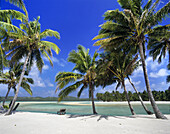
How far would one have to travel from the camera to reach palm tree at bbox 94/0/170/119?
6977 mm

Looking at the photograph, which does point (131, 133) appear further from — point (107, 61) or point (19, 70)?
point (19, 70)

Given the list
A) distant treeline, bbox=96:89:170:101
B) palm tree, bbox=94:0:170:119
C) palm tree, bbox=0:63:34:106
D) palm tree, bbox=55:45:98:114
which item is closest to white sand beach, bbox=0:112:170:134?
palm tree, bbox=94:0:170:119

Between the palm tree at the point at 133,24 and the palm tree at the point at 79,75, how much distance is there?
11.1 feet

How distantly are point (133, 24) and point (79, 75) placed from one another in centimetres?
688

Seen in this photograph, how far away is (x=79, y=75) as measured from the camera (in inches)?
426

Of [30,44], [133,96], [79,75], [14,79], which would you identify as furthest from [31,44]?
[133,96]

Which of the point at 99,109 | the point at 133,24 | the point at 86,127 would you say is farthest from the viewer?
the point at 99,109

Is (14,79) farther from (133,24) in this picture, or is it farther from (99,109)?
(133,24)

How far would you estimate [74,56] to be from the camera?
37.0 feet

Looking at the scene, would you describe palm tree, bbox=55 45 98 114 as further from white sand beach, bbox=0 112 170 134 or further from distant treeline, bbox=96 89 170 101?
distant treeline, bbox=96 89 170 101

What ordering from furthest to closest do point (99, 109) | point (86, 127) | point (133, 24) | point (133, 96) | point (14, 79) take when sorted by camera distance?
point (133, 96)
point (99, 109)
point (14, 79)
point (133, 24)
point (86, 127)

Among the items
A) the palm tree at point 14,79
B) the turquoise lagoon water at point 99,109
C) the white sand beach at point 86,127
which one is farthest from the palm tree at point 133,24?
the palm tree at point 14,79

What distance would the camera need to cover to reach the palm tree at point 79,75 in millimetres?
9984

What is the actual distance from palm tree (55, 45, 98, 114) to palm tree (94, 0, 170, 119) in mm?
3393
